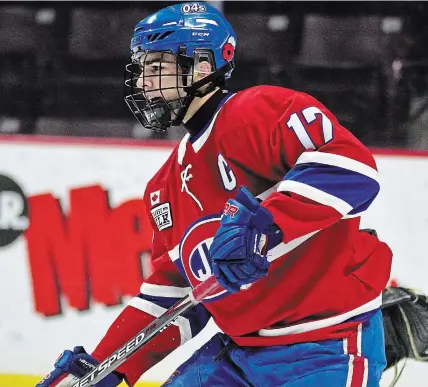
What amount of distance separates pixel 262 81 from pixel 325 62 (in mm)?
244

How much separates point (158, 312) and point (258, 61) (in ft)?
4.90

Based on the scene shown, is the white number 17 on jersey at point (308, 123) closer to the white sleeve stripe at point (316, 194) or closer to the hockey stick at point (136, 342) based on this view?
the white sleeve stripe at point (316, 194)

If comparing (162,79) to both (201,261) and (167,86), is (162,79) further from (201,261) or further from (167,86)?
(201,261)

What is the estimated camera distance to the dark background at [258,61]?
3.17 meters

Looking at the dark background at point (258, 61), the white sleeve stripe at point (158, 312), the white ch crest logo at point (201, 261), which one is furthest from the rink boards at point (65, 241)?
the white ch crest logo at point (201, 261)

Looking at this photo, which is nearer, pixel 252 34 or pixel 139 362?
pixel 139 362

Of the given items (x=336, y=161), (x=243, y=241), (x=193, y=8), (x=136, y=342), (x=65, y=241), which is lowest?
(x=65, y=241)

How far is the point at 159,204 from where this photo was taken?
1.90 metres

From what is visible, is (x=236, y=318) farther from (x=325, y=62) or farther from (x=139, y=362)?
(x=325, y=62)

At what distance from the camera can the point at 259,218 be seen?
1.50 meters

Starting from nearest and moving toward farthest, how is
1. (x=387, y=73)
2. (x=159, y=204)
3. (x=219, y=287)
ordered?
(x=219, y=287) < (x=159, y=204) < (x=387, y=73)

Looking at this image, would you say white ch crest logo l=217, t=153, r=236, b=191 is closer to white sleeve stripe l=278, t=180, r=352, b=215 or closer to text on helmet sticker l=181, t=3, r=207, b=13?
white sleeve stripe l=278, t=180, r=352, b=215

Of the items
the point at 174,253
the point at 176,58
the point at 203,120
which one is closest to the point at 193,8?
the point at 176,58

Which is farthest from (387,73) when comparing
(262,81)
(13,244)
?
(13,244)
